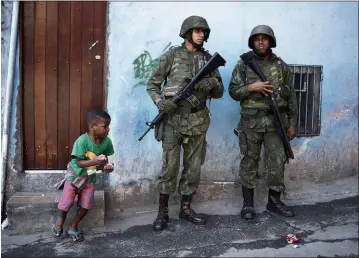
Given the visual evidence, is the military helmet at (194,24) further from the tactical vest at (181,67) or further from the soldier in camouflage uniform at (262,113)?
the soldier in camouflage uniform at (262,113)

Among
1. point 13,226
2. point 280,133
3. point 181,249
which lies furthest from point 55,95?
point 280,133

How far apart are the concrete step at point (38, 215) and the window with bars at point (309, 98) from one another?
2661 millimetres

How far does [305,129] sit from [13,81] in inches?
139

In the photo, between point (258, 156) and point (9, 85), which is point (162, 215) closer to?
point (258, 156)

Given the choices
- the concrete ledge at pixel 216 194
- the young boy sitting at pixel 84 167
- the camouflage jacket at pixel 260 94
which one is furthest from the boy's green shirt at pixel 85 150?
the camouflage jacket at pixel 260 94

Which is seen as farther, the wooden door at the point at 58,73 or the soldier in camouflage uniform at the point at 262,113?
the wooden door at the point at 58,73

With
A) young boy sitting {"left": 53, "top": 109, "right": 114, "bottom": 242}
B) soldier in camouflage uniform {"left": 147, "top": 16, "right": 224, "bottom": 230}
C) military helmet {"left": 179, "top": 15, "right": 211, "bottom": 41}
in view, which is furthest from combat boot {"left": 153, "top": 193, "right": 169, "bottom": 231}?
military helmet {"left": 179, "top": 15, "right": 211, "bottom": 41}

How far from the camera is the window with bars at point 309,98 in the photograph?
4.98 m

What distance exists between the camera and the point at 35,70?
442 centimetres

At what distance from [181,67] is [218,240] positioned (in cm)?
169

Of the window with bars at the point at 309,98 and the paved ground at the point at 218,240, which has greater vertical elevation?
the window with bars at the point at 309,98

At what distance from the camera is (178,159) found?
156 inches

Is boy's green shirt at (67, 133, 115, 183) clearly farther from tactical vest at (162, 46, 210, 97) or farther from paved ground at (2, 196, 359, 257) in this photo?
tactical vest at (162, 46, 210, 97)

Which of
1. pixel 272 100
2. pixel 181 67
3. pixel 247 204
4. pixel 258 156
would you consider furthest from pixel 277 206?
pixel 181 67
